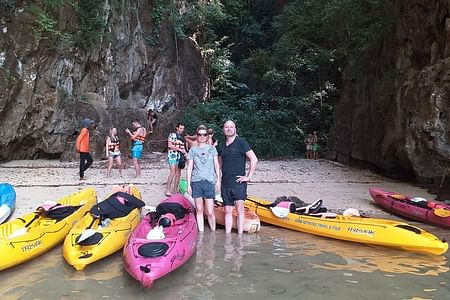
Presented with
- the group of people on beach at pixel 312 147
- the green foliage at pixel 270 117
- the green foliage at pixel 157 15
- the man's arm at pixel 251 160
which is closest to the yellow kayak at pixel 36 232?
the man's arm at pixel 251 160

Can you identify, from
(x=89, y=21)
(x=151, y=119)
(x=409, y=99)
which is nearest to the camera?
(x=409, y=99)

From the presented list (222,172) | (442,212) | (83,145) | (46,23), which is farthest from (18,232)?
(46,23)

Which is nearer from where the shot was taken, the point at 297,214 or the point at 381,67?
the point at 297,214

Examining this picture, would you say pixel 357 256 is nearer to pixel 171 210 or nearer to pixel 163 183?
pixel 171 210

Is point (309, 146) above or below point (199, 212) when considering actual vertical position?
above

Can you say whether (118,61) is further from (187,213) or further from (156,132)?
(187,213)

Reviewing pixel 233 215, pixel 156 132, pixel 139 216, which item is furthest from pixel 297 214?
pixel 156 132

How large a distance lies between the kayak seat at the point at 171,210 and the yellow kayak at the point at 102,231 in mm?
460

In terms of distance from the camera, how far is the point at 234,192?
6723 mm

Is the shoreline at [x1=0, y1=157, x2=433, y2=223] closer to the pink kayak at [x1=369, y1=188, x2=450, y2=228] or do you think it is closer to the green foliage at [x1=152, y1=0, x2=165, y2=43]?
the pink kayak at [x1=369, y1=188, x2=450, y2=228]

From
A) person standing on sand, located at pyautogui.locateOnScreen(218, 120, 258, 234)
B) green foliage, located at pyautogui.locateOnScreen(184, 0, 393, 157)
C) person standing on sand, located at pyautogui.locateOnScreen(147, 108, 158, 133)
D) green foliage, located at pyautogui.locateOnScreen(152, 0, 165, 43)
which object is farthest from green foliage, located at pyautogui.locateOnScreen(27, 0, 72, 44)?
person standing on sand, located at pyautogui.locateOnScreen(218, 120, 258, 234)

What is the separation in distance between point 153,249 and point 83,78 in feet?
46.1

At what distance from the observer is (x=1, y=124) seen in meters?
14.5

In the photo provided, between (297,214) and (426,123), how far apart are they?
417cm
